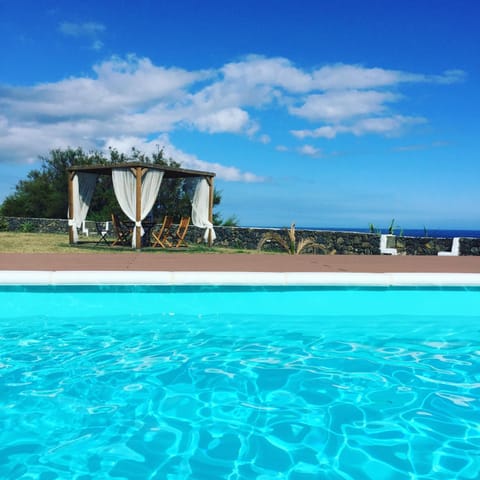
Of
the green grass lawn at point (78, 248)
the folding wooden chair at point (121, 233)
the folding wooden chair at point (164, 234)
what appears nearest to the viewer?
the green grass lawn at point (78, 248)

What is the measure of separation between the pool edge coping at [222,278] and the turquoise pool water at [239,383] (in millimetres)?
84

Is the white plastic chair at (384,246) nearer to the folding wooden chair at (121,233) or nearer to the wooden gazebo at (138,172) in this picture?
the wooden gazebo at (138,172)

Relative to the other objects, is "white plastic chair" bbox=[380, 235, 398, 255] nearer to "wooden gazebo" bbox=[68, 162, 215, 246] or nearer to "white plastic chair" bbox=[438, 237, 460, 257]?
"white plastic chair" bbox=[438, 237, 460, 257]

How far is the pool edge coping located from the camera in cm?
527

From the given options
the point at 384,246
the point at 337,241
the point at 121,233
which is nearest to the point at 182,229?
the point at 121,233

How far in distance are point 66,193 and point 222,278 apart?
2437cm

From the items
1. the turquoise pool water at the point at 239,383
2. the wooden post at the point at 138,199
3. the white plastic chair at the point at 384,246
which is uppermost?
the wooden post at the point at 138,199

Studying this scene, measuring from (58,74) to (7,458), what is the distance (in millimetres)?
14670

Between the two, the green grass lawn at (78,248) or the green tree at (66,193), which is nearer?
the green grass lawn at (78,248)

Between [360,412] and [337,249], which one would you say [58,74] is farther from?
[360,412]

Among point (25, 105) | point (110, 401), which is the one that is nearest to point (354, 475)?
point (110, 401)

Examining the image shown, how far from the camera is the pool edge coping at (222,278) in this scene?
5.27 m

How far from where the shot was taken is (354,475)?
7.31 ft

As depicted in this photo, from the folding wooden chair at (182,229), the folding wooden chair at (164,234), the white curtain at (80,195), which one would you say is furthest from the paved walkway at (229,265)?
the white curtain at (80,195)
